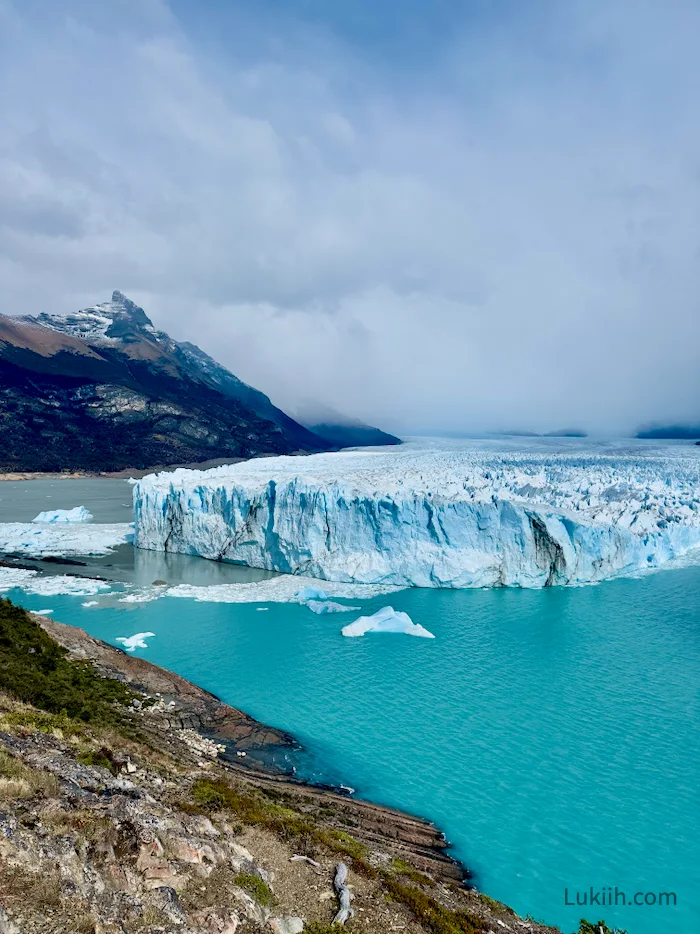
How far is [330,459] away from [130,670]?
22.5 meters

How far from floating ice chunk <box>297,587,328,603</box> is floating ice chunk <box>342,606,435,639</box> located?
3065 mm

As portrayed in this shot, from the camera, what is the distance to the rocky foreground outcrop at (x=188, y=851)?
14.1 ft

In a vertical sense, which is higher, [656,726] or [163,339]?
[163,339]

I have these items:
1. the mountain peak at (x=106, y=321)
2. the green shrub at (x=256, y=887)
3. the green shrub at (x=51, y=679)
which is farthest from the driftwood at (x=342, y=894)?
the mountain peak at (x=106, y=321)

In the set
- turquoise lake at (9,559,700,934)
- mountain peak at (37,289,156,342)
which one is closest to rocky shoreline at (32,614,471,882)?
turquoise lake at (9,559,700,934)

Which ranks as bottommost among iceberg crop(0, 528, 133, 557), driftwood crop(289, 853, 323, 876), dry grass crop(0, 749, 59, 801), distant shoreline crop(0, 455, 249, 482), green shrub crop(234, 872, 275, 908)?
iceberg crop(0, 528, 133, 557)

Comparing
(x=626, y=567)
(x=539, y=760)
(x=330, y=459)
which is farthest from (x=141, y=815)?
(x=330, y=459)

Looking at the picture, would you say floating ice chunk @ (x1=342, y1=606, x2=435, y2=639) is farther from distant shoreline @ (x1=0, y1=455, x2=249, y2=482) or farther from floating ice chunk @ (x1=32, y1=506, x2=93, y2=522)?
distant shoreline @ (x1=0, y1=455, x2=249, y2=482)

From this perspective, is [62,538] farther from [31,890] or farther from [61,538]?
[31,890]

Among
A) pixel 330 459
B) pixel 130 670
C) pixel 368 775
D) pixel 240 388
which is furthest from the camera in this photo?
pixel 240 388

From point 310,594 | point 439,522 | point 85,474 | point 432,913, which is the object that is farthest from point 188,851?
point 85,474

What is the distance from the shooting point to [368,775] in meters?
9.38

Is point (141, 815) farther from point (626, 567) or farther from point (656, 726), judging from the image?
point (626, 567)

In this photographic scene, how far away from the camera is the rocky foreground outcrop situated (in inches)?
169
